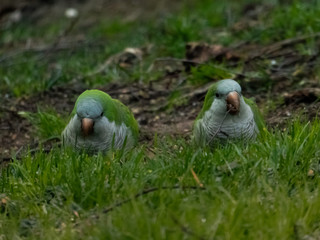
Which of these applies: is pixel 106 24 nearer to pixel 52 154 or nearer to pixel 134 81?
pixel 134 81

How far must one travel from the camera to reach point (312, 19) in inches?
315

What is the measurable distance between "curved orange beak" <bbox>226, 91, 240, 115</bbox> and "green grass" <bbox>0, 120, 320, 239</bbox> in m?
0.38

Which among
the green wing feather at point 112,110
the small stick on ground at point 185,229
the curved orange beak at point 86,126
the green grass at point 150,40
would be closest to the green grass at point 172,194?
the small stick on ground at point 185,229

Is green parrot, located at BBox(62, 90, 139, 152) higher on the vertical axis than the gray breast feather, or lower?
higher

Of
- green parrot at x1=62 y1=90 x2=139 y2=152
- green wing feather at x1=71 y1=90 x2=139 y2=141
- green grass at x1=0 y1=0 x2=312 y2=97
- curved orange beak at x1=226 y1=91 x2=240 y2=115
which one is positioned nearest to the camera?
curved orange beak at x1=226 y1=91 x2=240 y2=115

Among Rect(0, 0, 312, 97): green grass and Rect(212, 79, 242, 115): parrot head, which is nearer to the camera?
Rect(212, 79, 242, 115): parrot head

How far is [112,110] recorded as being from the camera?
5.72 metres

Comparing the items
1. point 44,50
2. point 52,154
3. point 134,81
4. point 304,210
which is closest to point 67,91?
point 134,81

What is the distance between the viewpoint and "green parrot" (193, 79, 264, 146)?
545 centimetres

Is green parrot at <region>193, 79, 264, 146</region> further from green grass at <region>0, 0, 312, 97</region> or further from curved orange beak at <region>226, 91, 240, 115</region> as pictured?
green grass at <region>0, 0, 312, 97</region>

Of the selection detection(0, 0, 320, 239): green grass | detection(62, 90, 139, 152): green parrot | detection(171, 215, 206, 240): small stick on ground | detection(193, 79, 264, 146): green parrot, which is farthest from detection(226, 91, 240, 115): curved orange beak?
detection(171, 215, 206, 240): small stick on ground

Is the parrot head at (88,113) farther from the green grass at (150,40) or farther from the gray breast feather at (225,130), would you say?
the green grass at (150,40)

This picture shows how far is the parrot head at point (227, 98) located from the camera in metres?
5.41

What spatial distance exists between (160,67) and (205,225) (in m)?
4.87
